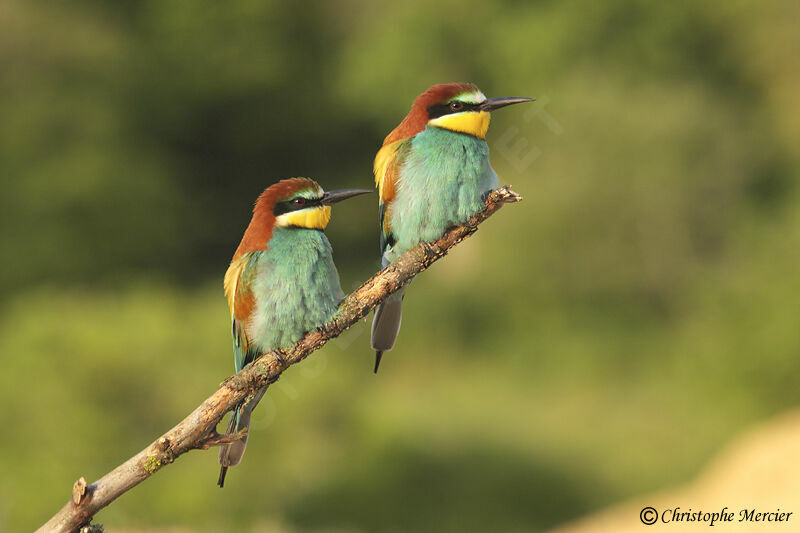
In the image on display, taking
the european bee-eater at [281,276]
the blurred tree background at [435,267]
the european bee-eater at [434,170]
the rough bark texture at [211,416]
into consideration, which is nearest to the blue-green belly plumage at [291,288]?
the european bee-eater at [281,276]

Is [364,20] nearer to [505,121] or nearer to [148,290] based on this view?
[505,121]

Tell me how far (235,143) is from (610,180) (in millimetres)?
3239

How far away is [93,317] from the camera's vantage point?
6629mm

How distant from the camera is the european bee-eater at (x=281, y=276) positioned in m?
1.59

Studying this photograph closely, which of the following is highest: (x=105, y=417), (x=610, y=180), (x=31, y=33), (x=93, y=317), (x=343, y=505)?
(x=31, y=33)

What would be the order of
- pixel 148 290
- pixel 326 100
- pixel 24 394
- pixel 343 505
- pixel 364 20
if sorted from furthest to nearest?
pixel 364 20, pixel 326 100, pixel 148 290, pixel 343 505, pixel 24 394

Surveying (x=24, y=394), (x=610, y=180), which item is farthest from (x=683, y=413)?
(x=24, y=394)

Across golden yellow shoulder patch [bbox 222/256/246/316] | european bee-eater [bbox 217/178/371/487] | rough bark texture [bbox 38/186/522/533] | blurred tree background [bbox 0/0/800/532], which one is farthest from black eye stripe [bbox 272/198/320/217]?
blurred tree background [bbox 0/0/800/532]

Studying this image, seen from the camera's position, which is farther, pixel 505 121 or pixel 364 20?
pixel 364 20

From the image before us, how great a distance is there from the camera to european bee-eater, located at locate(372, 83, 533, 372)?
168 cm

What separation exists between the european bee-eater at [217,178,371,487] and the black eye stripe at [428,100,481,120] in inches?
11.4

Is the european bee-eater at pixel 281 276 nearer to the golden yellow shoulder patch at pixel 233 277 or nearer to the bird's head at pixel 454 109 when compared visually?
the golden yellow shoulder patch at pixel 233 277

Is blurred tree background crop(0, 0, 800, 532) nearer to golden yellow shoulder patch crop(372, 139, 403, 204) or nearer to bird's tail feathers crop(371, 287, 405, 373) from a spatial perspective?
golden yellow shoulder patch crop(372, 139, 403, 204)

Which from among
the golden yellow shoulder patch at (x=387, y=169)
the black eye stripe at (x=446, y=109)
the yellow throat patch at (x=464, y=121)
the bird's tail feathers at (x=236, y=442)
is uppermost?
the black eye stripe at (x=446, y=109)
